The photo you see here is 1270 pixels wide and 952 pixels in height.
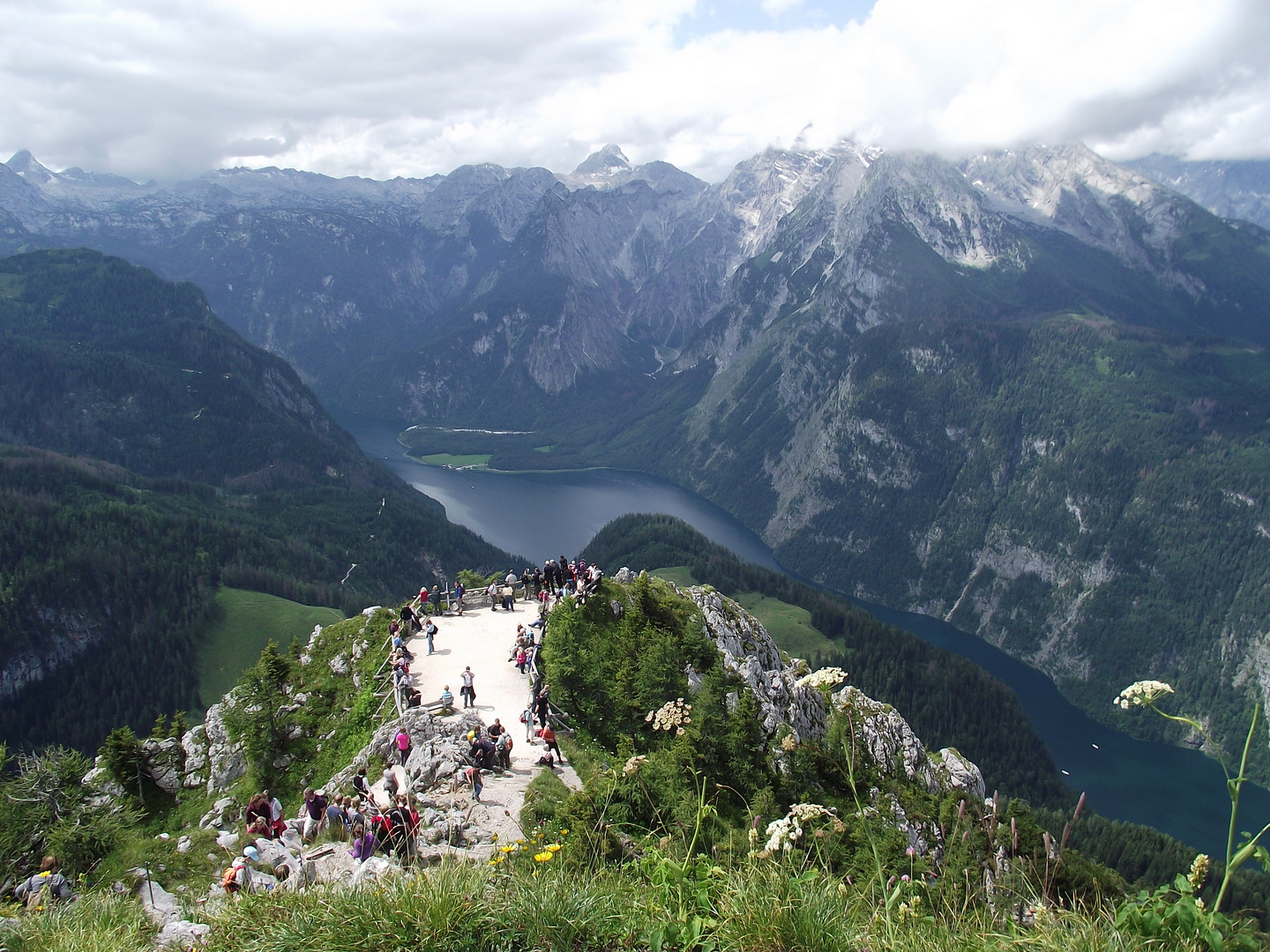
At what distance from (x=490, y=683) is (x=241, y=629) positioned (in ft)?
389

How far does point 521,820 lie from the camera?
2005cm

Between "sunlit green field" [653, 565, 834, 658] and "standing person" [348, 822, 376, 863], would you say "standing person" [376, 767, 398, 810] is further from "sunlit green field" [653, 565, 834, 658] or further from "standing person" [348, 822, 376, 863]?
"sunlit green field" [653, 565, 834, 658]

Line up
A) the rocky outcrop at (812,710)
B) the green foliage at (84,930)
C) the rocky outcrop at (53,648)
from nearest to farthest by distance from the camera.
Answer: the green foliage at (84,930) < the rocky outcrop at (812,710) < the rocky outcrop at (53,648)

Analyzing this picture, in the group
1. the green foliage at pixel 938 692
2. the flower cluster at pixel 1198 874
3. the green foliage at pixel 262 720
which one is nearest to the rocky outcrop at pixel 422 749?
the green foliage at pixel 262 720

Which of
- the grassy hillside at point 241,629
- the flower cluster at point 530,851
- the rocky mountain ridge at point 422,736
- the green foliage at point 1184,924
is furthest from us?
the grassy hillside at point 241,629

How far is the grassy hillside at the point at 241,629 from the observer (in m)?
123

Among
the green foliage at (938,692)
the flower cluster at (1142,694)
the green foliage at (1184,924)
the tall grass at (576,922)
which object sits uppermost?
the flower cluster at (1142,694)

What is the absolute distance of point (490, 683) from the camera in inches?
1366

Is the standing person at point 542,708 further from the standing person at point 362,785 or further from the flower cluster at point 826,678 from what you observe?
the flower cluster at point 826,678

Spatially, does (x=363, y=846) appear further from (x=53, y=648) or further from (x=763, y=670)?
(x=53, y=648)

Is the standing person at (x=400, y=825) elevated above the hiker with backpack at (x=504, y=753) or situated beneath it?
elevated above

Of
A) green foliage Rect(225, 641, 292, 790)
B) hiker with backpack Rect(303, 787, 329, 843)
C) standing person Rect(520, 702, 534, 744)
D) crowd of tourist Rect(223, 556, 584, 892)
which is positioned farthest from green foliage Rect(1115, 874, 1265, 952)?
green foliage Rect(225, 641, 292, 790)

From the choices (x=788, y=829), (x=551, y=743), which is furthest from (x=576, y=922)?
(x=551, y=743)

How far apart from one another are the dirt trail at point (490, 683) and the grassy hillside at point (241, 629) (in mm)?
90450
